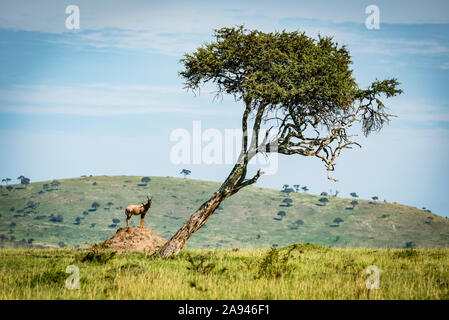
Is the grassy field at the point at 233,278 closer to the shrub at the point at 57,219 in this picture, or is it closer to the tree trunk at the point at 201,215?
the tree trunk at the point at 201,215

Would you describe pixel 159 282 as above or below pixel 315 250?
above

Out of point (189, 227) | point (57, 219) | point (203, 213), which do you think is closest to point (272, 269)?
point (203, 213)

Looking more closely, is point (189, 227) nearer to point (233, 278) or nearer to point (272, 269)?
point (272, 269)

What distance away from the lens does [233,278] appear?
1795 cm

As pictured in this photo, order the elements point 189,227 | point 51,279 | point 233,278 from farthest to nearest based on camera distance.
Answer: point 189,227
point 233,278
point 51,279

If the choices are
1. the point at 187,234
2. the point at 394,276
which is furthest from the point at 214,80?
the point at 394,276

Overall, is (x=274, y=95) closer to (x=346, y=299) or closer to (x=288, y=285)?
(x=288, y=285)

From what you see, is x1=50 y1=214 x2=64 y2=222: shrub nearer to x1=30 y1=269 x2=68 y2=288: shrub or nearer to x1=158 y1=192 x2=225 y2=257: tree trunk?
x1=158 y1=192 x2=225 y2=257: tree trunk

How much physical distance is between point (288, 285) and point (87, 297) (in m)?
5.89

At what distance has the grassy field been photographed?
1452 centimetres

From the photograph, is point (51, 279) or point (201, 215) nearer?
point (51, 279)

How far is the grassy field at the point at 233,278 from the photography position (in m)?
14.5

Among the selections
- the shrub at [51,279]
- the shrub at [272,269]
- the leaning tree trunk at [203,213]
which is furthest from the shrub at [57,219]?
the shrub at [51,279]
